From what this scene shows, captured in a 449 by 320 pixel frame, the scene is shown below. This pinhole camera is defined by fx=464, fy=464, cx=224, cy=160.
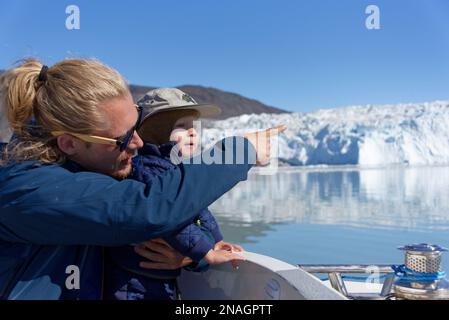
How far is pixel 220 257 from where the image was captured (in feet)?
3.35

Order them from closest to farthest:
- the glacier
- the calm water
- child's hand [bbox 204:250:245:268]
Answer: child's hand [bbox 204:250:245:268], the calm water, the glacier

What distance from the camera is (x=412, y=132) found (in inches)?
761

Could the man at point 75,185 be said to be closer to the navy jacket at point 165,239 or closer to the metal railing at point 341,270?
the navy jacket at point 165,239

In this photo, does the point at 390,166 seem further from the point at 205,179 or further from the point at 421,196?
the point at 205,179

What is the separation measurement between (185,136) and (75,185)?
38 centimetres

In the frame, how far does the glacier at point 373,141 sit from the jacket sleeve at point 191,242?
17309 millimetres

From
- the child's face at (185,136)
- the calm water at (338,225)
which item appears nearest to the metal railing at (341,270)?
the child's face at (185,136)

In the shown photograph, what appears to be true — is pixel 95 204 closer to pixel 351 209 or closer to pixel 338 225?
pixel 338 225

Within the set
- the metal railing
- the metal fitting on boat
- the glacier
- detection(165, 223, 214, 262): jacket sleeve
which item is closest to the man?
detection(165, 223, 214, 262): jacket sleeve

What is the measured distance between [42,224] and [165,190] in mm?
189

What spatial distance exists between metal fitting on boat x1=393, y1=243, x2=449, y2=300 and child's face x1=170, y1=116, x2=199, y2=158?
1.71 feet

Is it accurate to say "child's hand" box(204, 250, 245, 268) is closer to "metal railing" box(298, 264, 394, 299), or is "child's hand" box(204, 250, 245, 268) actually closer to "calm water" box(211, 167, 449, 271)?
"metal railing" box(298, 264, 394, 299)

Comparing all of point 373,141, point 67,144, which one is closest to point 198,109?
point 67,144

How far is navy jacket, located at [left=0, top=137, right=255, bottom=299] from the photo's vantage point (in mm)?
688
